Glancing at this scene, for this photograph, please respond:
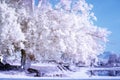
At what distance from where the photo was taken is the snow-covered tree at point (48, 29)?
34.9 ft

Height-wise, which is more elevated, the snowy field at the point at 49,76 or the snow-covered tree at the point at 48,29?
the snow-covered tree at the point at 48,29

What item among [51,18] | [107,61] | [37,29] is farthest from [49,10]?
[107,61]

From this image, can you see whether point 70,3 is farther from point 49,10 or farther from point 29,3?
point 29,3

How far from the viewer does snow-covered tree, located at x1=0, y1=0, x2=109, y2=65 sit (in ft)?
34.9

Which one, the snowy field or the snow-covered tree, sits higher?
the snow-covered tree

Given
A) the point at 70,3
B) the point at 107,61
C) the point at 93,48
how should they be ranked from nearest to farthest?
the point at 70,3
the point at 93,48
the point at 107,61

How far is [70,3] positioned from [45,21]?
2.19 meters

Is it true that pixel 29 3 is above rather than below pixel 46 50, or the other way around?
above

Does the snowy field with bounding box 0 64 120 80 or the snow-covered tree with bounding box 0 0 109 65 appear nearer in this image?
the snowy field with bounding box 0 64 120 80

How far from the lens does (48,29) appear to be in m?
11.2

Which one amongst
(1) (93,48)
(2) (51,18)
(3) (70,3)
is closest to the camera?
(2) (51,18)

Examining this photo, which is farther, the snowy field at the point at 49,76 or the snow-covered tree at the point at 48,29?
the snow-covered tree at the point at 48,29

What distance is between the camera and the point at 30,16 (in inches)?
453

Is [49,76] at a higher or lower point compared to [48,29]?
lower
